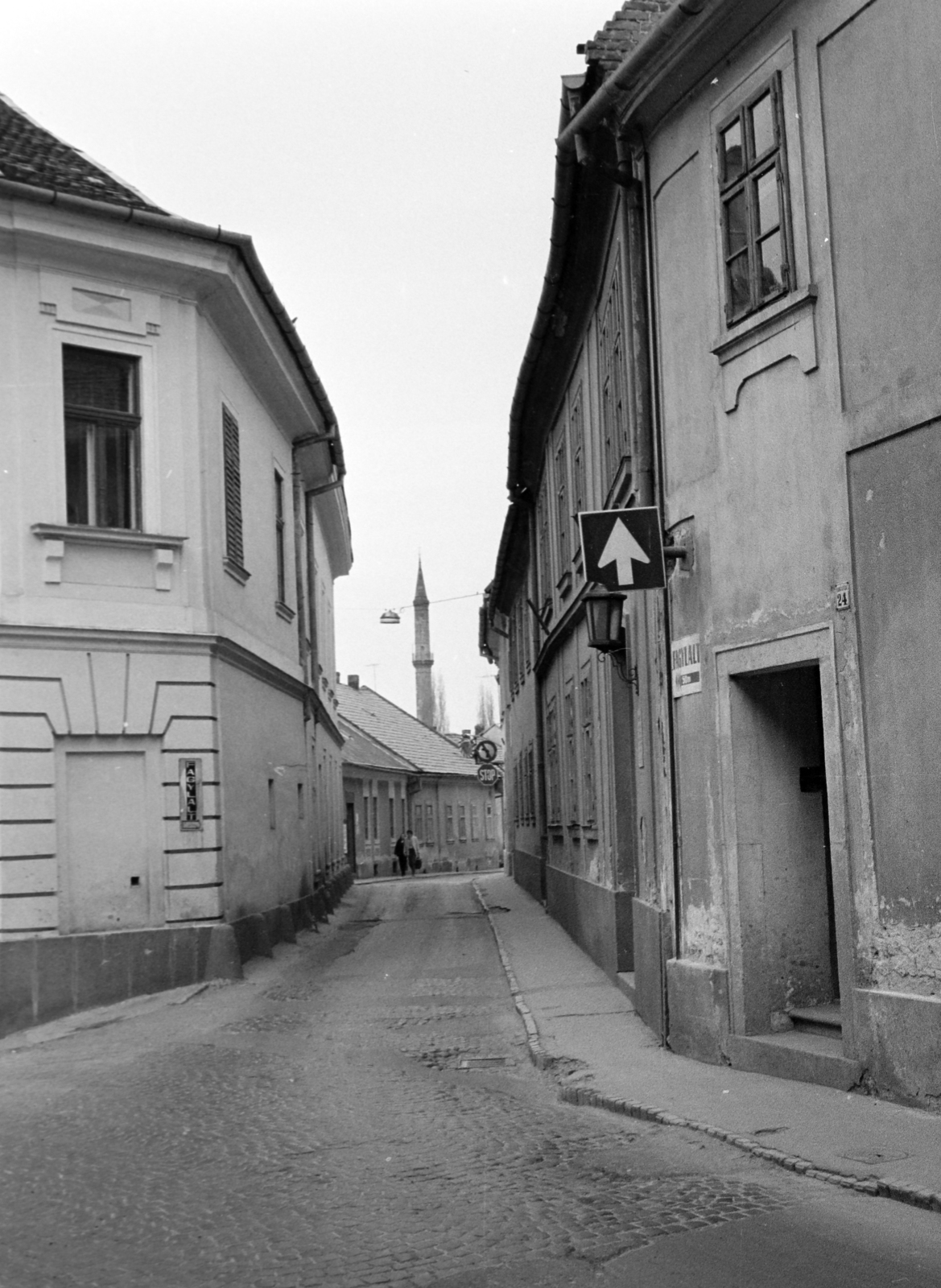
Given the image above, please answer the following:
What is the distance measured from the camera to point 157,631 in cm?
1463

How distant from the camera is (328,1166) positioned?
733 cm

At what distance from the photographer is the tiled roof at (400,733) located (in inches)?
2195

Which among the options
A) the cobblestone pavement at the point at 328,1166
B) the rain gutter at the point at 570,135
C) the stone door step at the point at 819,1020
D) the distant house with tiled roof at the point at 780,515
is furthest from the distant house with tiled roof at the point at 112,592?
the stone door step at the point at 819,1020

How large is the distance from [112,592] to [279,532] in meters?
6.40

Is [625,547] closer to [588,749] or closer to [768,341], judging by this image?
[768,341]

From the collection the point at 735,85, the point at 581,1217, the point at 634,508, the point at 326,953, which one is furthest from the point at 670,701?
the point at 326,953

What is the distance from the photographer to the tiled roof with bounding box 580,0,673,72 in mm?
11734


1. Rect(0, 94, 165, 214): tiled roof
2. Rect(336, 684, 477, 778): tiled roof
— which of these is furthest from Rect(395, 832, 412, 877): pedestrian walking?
Rect(0, 94, 165, 214): tiled roof

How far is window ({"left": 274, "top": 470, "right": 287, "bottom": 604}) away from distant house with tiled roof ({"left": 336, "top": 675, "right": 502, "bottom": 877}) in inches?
920

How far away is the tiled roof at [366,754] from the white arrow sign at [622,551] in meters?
34.4

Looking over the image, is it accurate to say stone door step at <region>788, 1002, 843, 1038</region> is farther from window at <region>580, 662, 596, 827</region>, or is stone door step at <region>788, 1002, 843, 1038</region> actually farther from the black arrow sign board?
window at <region>580, 662, 596, 827</region>

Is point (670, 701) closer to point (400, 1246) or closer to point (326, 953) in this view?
point (400, 1246)

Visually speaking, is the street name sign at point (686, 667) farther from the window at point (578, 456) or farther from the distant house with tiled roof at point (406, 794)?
the distant house with tiled roof at point (406, 794)

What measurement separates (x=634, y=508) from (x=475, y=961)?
8.61 metres
